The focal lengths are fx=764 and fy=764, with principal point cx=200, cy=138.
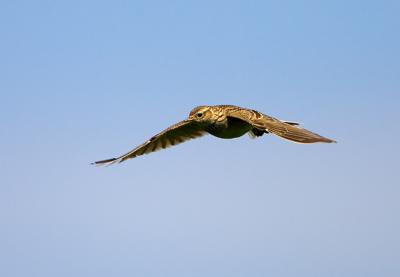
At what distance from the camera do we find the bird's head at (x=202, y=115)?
20.0 metres

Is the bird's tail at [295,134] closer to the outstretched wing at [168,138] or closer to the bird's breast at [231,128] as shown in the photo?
the bird's breast at [231,128]

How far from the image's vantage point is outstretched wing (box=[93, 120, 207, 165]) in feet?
70.4

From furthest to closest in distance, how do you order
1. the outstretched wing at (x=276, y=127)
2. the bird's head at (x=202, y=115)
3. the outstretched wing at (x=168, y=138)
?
the outstretched wing at (x=168, y=138)
the bird's head at (x=202, y=115)
the outstretched wing at (x=276, y=127)

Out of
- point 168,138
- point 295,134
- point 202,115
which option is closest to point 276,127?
point 295,134

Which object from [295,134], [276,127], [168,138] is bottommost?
[295,134]

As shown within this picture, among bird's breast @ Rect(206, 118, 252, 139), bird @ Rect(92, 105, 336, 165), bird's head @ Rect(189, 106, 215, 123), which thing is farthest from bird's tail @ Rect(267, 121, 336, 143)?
bird's head @ Rect(189, 106, 215, 123)

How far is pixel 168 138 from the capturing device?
2258 centimetres

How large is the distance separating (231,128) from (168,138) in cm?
324

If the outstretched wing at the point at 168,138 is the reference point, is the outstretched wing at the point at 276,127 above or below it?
below

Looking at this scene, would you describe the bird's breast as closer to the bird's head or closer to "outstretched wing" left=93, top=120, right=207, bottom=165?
the bird's head

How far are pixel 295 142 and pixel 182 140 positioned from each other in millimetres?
7943

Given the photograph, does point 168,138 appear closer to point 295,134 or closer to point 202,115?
point 202,115

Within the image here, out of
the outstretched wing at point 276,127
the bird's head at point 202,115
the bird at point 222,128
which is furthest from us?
the bird's head at point 202,115

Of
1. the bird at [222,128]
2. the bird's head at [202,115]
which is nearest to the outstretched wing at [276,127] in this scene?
the bird at [222,128]
